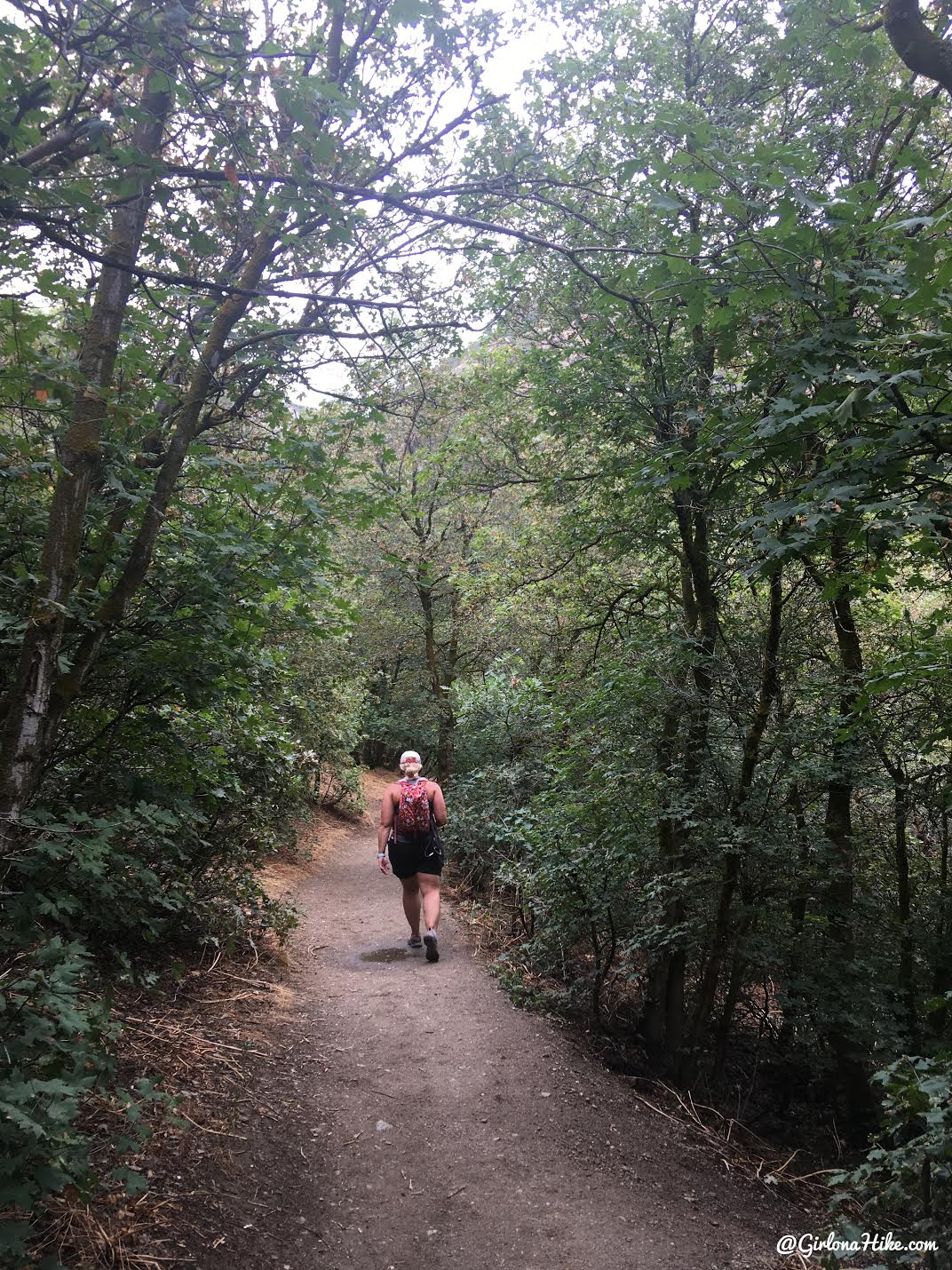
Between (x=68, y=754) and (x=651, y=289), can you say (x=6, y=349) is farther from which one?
(x=651, y=289)

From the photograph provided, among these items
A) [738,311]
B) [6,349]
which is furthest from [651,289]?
[6,349]

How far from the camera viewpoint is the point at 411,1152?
365 cm

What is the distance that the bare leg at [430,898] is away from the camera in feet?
21.4

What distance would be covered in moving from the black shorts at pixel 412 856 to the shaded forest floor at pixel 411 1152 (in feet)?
3.32

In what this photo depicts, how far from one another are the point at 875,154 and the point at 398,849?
6391 mm

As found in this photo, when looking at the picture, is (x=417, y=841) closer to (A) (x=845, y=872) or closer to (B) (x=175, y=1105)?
(A) (x=845, y=872)

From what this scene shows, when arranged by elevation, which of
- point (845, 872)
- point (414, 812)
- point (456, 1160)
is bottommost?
point (456, 1160)

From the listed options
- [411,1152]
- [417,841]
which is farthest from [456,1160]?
[417,841]

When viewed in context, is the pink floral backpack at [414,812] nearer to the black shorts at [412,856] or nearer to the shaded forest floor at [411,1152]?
the black shorts at [412,856]

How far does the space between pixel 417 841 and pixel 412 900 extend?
1.98ft

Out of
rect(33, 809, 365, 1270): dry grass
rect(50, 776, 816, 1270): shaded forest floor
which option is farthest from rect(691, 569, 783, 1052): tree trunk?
rect(33, 809, 365, 1270): dry grass

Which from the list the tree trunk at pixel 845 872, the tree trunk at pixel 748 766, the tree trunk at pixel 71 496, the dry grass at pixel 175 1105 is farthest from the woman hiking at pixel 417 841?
the tree trunk at pixel 71 496

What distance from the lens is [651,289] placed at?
3295 millimetres

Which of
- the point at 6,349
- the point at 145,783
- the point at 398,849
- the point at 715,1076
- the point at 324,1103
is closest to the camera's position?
the point at 6,349
